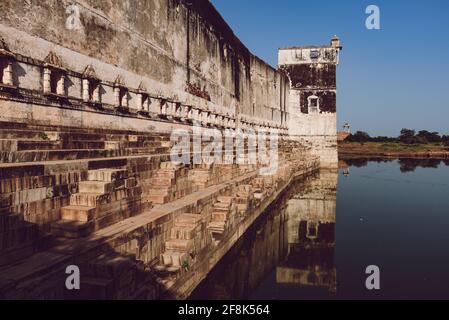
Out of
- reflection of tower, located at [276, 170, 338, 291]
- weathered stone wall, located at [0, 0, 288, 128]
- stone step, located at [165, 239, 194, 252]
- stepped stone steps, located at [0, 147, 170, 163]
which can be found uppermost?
weathered stone wall, located at [0, 0, 288, 128]

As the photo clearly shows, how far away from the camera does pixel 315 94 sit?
29594 millimetres

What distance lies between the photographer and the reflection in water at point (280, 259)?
638 cm

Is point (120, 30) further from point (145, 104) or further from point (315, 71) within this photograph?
point (315, 71)

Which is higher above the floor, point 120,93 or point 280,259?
point 120,93

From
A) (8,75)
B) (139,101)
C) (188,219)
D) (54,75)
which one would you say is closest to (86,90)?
(54,75)

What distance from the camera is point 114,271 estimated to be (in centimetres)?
351

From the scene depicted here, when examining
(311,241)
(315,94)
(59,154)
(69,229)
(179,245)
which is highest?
(315,94)

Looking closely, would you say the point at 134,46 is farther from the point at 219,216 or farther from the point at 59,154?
the point at 59,154

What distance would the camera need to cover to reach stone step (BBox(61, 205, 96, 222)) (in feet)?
13.8

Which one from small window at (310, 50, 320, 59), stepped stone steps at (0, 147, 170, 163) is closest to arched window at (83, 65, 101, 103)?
stepped stone steps at (0, 147, 170, 163)

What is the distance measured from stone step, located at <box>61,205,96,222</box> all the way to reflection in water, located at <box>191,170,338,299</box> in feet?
6.72

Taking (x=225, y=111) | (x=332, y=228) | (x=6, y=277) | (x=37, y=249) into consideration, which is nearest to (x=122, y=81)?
(x=37, y=249)

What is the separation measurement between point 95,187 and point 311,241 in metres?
7.26

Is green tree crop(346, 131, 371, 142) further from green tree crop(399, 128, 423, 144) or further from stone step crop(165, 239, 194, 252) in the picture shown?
stone step crop(165, 239, 194, 252)
